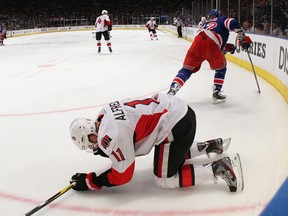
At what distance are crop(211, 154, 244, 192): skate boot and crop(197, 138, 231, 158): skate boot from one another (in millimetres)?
336

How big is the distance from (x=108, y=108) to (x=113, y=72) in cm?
446

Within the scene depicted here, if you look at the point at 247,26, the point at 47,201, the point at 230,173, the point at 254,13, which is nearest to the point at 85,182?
the point at 47,201

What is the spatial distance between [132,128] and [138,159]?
727 mm

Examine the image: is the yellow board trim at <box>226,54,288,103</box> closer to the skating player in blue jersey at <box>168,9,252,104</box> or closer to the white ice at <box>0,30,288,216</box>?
the white ice at <box>0,30,288,216</box>

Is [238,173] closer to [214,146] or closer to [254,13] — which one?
[214,146]

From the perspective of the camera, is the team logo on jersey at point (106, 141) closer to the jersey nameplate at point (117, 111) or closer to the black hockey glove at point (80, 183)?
the jersey nameplate at point (117, 111)

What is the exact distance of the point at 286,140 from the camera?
2.54 m

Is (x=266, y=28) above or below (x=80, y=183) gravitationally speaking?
above

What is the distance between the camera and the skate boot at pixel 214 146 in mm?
2230

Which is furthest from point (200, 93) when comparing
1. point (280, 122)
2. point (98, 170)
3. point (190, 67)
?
point (98, 170)

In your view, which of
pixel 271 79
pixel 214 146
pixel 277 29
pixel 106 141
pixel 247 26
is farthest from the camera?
pixel 247 26

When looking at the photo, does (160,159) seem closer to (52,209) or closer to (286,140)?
(52,209)

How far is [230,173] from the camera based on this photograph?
71.6 inches

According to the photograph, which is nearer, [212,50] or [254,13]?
[212,50]
